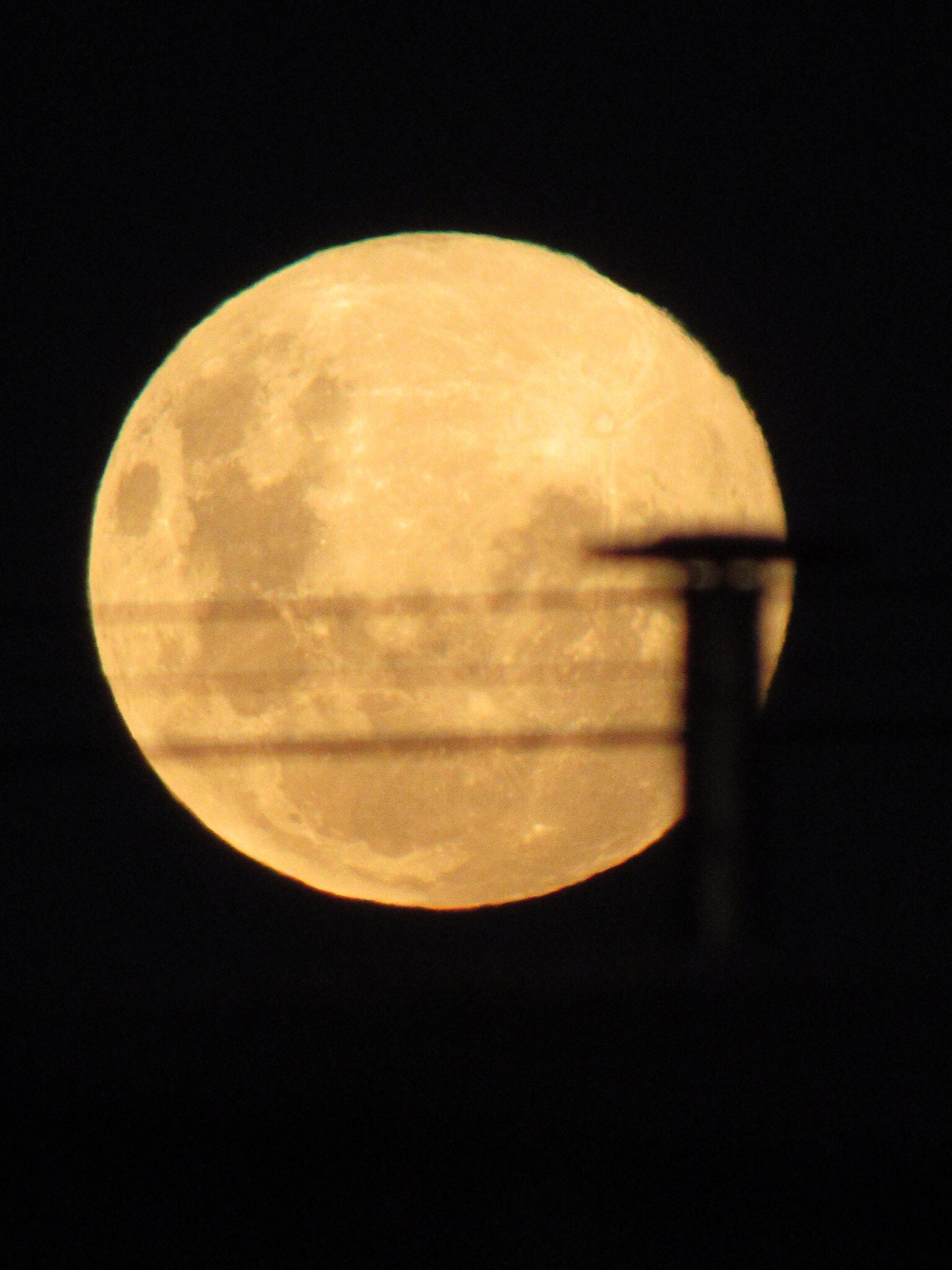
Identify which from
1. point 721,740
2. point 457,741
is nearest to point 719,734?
point 721,740

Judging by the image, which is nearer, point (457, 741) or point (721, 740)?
point (721, 740)

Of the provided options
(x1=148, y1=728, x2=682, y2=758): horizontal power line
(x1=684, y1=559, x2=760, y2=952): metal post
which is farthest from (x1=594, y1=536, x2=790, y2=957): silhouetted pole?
(x1=148, y1=728, x2=682, y2=758): horizontal power line

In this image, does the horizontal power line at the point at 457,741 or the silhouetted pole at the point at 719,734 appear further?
the horizontal power line at the point at 457,741

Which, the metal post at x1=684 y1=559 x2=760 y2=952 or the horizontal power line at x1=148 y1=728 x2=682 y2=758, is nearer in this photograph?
the metal post at x1=684 y1=559 x2=760 y2=952

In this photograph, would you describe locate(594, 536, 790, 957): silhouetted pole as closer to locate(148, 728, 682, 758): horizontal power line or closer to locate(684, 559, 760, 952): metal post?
locate(684, 559, 760, 952): metal post

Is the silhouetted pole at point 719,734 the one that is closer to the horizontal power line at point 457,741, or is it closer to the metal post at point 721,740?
the metal post at point 721,740

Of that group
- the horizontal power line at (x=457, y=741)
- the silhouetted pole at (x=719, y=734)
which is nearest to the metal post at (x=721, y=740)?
the silhouetted pole at (x=719, y=734)

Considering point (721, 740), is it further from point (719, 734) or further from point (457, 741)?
point (457, 741)

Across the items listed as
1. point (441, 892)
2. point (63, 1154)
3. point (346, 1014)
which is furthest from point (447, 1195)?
point (441, 892)
